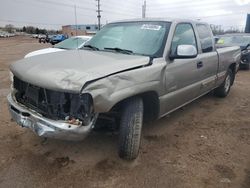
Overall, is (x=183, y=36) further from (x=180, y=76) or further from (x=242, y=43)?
(x=242, y=43)

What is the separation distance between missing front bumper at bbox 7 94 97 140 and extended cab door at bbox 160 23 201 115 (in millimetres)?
1351

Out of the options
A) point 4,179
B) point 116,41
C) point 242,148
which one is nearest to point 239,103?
point 242,148

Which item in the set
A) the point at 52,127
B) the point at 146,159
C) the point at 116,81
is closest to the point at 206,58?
the point at 146,159

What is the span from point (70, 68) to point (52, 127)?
654mm

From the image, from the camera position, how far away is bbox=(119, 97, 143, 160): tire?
10.4ft

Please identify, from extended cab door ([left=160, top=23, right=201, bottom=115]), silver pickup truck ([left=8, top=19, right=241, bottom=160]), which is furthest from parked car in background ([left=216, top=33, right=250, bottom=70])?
silver pickup truck ([left=8, top=19, right=241, bottom=160])

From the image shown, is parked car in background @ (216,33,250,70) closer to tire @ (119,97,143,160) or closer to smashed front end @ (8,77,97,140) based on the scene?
tire @ (119,97,143,160)

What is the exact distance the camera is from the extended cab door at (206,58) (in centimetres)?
474

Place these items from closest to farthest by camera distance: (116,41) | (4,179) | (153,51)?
1. (4,179)
2. (153,51)
3. (116,41)

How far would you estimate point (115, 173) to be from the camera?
3.12 m

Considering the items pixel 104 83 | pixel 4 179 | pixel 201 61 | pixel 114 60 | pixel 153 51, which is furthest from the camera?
pixel 201 61

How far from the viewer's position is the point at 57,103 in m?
2.87

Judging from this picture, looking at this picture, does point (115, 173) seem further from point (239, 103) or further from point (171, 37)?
point (239, 103)

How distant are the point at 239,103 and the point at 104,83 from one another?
4397 mm
